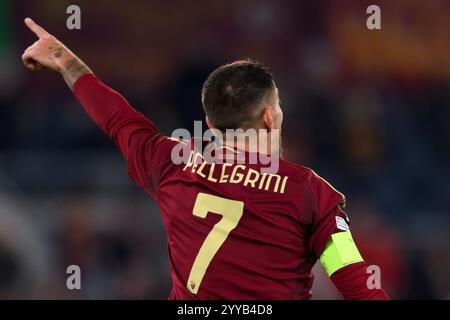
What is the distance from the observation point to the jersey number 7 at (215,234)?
2.91 m

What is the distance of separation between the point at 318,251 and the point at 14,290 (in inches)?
206

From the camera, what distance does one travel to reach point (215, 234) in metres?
2.92

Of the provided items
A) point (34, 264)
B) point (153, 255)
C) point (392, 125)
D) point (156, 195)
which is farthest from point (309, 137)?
point (156, 195)

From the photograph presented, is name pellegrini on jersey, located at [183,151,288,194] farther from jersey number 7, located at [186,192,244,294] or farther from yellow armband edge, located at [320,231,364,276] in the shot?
yellow armband edge, located at [320,231,364,276]

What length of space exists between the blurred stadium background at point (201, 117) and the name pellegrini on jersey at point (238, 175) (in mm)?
4587

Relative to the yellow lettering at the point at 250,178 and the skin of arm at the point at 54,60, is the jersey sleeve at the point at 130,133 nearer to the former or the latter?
the skin of arm at the point at 54,60

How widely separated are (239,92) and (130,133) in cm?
45

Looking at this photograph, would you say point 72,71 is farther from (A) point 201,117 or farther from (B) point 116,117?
(A) point 201,117

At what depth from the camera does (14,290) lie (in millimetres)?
7562

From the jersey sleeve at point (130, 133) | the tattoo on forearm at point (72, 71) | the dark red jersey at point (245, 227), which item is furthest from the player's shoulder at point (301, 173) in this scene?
the tattoo on forearm at point (72, 71)

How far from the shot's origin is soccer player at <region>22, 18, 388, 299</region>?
2.88 metres

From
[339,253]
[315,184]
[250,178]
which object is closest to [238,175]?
[250,178]
